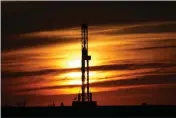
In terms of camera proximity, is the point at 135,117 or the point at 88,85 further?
the point at 135,117

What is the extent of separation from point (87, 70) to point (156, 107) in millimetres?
17137

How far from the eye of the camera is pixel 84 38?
8050cm

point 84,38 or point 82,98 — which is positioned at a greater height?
point 84,38

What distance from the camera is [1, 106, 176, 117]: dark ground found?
88.6 m

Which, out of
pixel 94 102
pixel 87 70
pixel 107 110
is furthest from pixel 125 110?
pixel 87 70

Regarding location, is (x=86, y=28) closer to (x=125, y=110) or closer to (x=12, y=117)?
(x=12, y=117)

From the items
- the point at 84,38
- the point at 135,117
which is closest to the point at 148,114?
the point at 135,117

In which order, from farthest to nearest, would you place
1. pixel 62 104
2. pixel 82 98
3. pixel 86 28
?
pixel 62 104 < pixel 82 98 < pixel 86 28

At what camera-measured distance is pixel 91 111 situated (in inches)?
3462

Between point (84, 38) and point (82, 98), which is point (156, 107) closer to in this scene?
point (82, 98)

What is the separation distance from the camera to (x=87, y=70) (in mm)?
83250

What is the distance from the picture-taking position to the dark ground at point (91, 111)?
88.6 metres

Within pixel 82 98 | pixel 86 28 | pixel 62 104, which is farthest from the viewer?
pixel 62 104

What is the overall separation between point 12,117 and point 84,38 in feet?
44.3
